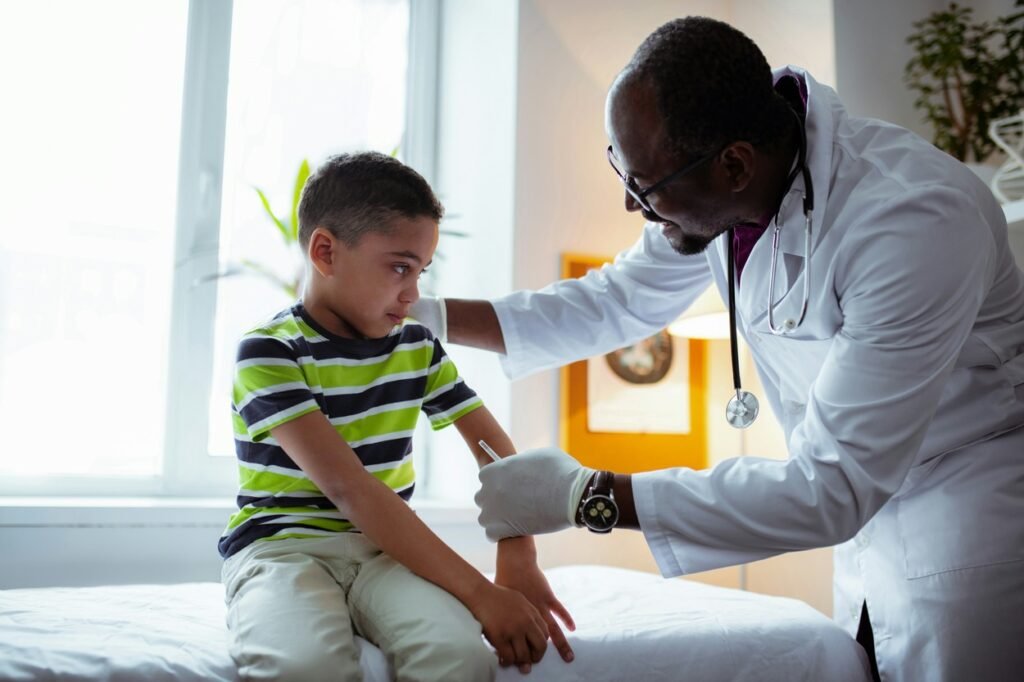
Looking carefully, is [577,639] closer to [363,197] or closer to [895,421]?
[895,421]

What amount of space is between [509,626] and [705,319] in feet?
4.14

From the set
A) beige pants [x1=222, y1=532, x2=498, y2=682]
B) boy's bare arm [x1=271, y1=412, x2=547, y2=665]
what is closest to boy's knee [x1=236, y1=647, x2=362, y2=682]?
beige pants [x1=222, y1=532, x2=498, y2=682]

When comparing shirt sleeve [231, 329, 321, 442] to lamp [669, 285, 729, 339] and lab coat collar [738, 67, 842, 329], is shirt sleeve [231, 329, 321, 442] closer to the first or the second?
lab coat collar [738, 67, 842, 329]

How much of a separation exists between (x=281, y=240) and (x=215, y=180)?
24 centimetres

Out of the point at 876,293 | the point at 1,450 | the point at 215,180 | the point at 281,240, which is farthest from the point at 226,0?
the point at 876,293

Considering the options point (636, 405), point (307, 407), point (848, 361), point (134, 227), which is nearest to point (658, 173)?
point (848, 361)

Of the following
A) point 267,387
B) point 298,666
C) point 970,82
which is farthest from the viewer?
point 970,82

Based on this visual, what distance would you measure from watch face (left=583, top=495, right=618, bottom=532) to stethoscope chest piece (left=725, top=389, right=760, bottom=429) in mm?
347

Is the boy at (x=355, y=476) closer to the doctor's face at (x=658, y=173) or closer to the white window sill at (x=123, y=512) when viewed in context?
the doctor's face at (x=658, y=173)

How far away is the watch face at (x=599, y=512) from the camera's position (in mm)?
1110

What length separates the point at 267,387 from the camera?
3.81 ft

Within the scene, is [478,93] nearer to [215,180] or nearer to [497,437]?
[215,180]

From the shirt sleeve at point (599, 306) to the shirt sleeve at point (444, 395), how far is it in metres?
0.21

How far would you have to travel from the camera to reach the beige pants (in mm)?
966
